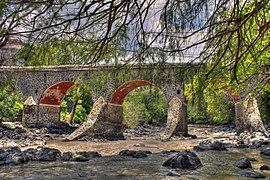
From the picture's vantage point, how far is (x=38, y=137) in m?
13.5

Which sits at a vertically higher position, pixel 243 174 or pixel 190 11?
pixel 190 11

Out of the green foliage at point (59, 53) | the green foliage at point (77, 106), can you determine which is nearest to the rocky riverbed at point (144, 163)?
the green foliage at point (59, 53)

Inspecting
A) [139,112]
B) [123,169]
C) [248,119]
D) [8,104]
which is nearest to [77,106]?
[139,112]

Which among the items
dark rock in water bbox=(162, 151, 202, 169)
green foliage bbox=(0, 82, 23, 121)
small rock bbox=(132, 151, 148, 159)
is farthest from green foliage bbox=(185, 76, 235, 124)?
green foliage bbox=(0, 82, 23, 121)

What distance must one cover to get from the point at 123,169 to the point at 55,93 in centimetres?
976

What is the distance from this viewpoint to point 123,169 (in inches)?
267

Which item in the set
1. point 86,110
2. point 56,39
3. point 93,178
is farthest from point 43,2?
point 86,110

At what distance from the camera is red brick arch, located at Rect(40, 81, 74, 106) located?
15.2 meters

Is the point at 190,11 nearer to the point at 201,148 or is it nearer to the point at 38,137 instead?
the point at 201,148

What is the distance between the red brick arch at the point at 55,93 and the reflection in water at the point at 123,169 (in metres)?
7.59

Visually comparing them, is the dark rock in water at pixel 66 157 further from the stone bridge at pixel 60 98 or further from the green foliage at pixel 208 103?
the green foliage at pixel 208 103

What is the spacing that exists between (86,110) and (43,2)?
19766 mm

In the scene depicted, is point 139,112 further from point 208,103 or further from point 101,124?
point 208,103

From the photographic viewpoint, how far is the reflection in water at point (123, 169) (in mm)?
5988
